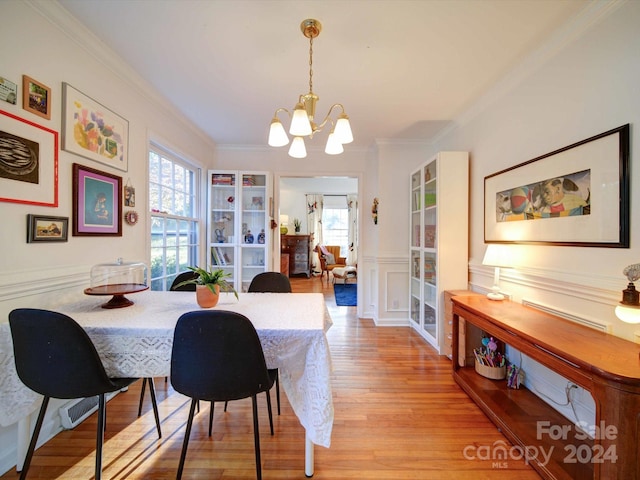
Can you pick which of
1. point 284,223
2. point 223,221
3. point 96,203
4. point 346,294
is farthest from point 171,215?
point 284,223

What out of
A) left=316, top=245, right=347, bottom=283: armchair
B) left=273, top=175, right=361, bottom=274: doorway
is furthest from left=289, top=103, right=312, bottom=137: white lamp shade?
left=273, top=175, right=361, bottom=274: doorway

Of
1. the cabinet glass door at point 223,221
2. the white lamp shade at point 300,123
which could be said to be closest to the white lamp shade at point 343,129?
the white lamp shade at point 300,123

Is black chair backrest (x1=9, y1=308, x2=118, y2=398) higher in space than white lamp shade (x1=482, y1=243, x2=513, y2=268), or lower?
lower

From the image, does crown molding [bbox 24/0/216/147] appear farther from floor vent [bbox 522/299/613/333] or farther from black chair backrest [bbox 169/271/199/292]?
floor vent [bbox 522/299/613/333]

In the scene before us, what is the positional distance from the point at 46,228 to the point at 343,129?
181cm

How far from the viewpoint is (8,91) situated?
1.33 m

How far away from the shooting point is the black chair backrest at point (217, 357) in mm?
1089

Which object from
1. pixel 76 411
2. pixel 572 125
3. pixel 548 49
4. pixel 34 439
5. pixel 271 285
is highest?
pixel 548 49

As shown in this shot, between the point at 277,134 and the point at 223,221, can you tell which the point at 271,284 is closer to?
the point at 277,134

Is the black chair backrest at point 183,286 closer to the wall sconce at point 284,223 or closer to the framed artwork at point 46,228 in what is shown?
the framed artwork at point 46,228

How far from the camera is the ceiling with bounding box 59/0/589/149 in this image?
1.50 metres

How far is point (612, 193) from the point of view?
1410 mm

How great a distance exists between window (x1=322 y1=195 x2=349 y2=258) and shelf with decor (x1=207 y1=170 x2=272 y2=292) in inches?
160

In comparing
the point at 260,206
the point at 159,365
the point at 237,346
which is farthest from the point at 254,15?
the point at 260,206
